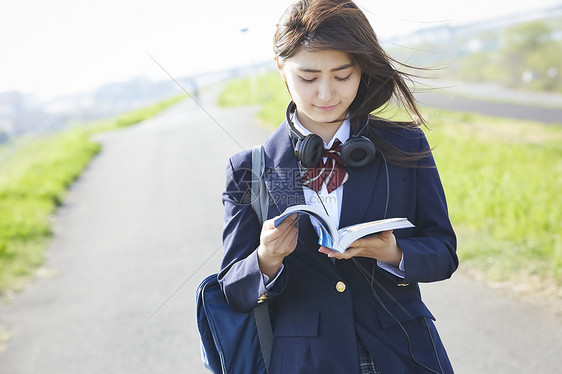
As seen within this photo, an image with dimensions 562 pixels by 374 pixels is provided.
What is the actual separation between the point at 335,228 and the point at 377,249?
0.19 metres

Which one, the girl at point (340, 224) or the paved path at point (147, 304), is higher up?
the girl at point (340, 224)

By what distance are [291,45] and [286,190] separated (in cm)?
43

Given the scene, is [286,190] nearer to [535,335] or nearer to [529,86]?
[535,335]

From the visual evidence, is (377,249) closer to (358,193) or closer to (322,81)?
(358,193)

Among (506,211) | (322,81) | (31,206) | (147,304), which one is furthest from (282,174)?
(31,206)

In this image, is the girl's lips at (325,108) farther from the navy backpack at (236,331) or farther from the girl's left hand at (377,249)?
the girl's left hand at (377,249)

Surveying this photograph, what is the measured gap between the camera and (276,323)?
5.79 feet

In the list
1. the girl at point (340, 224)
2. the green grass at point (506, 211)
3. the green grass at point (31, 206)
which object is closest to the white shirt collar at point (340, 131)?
the girl at point (340, 224)

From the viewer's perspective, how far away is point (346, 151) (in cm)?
172

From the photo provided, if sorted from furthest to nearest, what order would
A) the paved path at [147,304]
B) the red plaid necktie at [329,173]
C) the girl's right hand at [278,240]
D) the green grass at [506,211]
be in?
the green grass at [506,211] < the paved path at [147,304] < the red plaid necktie at [329,173] < the girl's right hand at [278,240]

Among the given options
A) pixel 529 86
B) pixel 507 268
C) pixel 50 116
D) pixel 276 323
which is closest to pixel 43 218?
pixel 50 116

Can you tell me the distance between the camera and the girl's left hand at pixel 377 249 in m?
1.54

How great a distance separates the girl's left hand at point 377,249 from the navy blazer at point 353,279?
33mm

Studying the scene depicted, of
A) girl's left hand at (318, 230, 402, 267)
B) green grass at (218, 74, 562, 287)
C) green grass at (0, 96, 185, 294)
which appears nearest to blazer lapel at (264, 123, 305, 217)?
girl's left hand at (318, 230, 402, 267)
